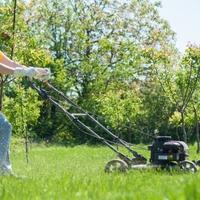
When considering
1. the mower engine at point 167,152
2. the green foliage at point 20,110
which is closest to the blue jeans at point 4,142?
the mower engine at point 167,152

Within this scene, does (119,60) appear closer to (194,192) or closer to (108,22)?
(108,22)

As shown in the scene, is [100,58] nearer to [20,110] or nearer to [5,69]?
[20,110]

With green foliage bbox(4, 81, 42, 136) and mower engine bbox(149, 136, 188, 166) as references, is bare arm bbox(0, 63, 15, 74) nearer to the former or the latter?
mower engine bbox(149, 136, 188, 166)

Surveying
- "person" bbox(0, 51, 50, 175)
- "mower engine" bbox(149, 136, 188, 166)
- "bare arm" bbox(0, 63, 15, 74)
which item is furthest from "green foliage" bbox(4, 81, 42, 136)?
"bare arm" bbox(0, 63, 15, 74)

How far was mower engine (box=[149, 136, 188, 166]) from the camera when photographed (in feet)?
32.1

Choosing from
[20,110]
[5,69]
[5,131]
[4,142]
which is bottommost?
[20,110]

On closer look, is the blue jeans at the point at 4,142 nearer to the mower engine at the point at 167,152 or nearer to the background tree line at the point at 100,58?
the mower engine at the point at 167,152

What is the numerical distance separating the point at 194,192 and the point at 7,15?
20.5 metres

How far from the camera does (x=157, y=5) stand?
5250cm

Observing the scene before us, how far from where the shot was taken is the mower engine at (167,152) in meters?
9.77

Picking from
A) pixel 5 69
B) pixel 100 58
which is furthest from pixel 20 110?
pixel 100 58

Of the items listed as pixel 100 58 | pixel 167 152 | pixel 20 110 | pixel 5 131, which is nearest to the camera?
pixel 5 131

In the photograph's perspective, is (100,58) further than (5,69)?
Yes

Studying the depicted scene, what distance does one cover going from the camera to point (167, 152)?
980 cm
